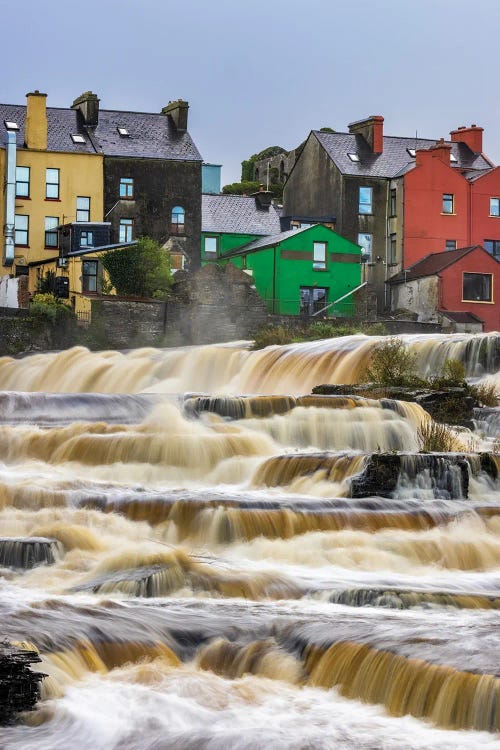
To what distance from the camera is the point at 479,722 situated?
38.8ft

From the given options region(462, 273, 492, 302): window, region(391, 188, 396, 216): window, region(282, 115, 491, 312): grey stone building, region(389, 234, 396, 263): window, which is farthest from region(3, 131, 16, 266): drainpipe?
region(462, 273, 492, 302): window

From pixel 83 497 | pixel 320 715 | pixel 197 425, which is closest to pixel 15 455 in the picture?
pixel 197 425

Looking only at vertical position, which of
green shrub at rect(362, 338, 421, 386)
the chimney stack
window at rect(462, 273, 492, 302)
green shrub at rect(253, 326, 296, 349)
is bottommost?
green shrub at rect(362, 338, 421, 386)

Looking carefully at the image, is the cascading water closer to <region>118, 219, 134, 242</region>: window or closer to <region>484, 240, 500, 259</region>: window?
<region>118, 219, 134, 242</region>: window

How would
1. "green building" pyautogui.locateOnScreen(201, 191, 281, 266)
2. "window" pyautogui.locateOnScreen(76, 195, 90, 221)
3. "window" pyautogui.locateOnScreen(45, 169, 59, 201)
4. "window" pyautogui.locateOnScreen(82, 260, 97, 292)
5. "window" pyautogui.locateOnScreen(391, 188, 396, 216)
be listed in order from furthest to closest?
"green building" pyautogui.locateOnScreen(201, 191, 281, 266)
"window" pyautogui.locateOnScreen(391, 188, 396, 216)
"window" pyautogui.locateOnScreen(76, 195, 90, 221)
"window" pyautogui.locateOnScreen(45, 169, 59, 201)
"window" pyautogui.locateOnScreen(82, 260, 97, 292)

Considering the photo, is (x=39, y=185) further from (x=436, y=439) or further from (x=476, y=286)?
(x=436, y=439)

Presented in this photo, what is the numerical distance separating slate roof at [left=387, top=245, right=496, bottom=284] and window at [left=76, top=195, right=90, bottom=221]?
14.6 metres

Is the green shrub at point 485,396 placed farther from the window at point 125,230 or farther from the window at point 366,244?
the window at point 366,244

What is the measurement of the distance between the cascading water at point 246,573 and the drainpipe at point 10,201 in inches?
1260

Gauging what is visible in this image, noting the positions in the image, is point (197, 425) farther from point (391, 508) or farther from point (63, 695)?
point (63, 695)

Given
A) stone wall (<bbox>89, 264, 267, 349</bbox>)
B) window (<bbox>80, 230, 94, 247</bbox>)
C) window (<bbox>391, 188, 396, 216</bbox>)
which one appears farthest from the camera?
window (<bbox>391, 188, 396, 216</bbox>)

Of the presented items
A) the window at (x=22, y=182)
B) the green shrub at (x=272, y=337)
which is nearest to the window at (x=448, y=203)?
the green shrub at (x=272, y=337)

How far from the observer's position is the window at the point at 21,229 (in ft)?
206

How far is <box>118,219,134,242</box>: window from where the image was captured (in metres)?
64.8
